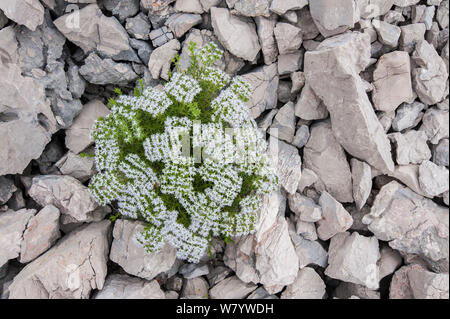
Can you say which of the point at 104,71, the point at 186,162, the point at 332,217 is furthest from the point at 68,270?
the point at 332,217

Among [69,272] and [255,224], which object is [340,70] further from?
[69,272]

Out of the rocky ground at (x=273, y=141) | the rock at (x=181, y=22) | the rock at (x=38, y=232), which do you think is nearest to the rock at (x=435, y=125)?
the rocky ground at (x=273, y=141)

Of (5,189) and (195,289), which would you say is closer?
(5,189)

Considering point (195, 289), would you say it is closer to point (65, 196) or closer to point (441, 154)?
point (65, 196)

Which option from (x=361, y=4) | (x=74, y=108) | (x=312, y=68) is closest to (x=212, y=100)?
(x=312, y=68)

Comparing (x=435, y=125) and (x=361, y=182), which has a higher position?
(x=435, y=125)

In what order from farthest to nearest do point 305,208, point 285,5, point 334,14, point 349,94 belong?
point 305,208 < point 285,5 < point 334,14 < point 349,94
